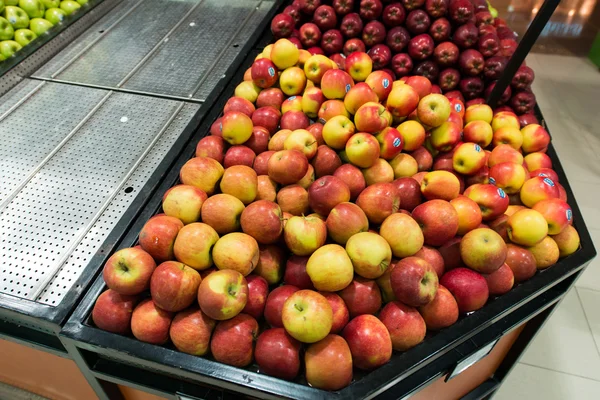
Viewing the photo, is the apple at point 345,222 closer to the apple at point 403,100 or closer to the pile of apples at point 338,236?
the pile of apples at point 338,236

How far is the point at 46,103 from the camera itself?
225 cm

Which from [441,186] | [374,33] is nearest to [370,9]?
[374,33]

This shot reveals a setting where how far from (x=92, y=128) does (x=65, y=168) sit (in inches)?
11.9

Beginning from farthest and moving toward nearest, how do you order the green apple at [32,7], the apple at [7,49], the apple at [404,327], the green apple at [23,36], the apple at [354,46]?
the green apple at [32,7] < the green apple at [23,36] < the apple at [7,49] < the apple at [354,46] < the apple at [404,327]

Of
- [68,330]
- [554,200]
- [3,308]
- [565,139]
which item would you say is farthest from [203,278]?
[565,139]

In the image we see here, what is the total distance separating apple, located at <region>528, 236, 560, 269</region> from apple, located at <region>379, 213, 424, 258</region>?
47 cm

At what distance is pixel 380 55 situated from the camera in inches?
84.5

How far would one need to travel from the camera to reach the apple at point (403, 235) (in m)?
1.36

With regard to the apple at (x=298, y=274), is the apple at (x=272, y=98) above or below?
above

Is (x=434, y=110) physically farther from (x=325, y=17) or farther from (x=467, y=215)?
(x=325, y=17)

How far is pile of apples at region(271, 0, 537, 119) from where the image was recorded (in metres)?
2.08

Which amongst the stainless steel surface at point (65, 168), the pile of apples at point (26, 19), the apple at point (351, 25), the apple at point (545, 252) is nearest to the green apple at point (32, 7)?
the pile of apples at point (26, 19)

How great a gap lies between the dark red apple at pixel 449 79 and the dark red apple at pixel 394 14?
35 cm

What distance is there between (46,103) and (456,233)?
2.20m
